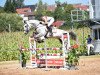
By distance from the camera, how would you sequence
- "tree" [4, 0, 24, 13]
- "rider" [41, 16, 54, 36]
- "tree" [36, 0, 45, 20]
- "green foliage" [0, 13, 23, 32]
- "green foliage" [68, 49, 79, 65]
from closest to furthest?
"green foliage" [68, 49, 79, 65], "rider" [41, 16, 54, 36], "green foliage" [0, 13, 23, 32], "tree" [36, 0, 45, 20], "tree" [4, 0, 24, 13]

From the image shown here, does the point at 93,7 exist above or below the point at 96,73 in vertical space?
above

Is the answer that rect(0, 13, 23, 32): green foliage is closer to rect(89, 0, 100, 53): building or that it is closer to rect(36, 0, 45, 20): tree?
rect(36, 0, 45, 20): tree

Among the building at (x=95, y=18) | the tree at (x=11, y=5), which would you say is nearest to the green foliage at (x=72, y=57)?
the building at (x=95, y=18)

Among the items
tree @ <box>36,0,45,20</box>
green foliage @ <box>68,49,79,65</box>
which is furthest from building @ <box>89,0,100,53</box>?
tree @ <box>36,0,45,20</box>

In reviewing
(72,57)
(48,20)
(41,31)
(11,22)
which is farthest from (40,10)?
(72,57)

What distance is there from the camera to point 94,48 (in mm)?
34406

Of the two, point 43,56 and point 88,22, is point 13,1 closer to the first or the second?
point 88,22

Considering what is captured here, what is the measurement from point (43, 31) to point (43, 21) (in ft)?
1.56

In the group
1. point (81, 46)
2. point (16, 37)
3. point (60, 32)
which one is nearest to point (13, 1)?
point (16, 37)

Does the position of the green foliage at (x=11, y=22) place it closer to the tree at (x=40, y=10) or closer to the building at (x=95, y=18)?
the tree at (x=40, y=10)

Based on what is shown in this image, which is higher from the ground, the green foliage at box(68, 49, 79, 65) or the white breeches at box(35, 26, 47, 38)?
the white breeches at box(35, 26, 47, 38)

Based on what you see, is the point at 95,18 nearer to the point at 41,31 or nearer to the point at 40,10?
the point at 41,31

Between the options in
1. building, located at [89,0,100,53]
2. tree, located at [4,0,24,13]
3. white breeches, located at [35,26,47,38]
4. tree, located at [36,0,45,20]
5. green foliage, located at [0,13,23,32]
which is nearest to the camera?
white breeches, located at [35,26,47,38]

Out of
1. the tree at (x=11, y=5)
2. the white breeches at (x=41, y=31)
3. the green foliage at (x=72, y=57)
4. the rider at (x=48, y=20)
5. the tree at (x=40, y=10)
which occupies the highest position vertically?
the tree at (x=11, y=5)
